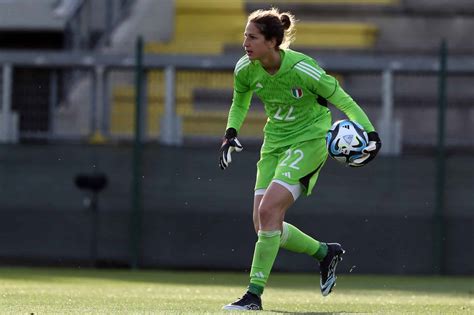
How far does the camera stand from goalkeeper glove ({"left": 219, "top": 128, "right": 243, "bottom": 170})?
934cm

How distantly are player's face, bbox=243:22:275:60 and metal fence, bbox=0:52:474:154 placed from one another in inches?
232

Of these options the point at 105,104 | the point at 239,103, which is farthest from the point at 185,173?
the point at 239,103

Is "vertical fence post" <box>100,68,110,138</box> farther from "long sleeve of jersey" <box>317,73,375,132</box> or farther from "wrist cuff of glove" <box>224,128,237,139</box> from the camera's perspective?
"long sleeve of jersey" <box>317,73,375,132</box>

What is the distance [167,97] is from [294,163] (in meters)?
6.22

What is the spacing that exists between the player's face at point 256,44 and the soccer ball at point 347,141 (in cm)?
68

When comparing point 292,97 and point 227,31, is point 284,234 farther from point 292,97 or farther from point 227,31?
point 227,31

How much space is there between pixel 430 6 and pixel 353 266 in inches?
218

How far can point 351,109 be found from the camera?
30.2ft

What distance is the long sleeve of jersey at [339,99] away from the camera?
919 centimetres

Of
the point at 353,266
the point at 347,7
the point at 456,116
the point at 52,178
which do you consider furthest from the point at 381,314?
the point at 347,7

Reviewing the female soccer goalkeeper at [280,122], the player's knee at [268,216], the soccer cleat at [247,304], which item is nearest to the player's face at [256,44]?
the female soccer goalkeeper at [280,122]

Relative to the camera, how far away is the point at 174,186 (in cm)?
1473

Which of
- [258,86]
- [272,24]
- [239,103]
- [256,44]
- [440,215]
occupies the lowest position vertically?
[440,215]

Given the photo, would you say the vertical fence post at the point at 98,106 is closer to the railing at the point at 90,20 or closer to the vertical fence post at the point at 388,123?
the railing at the point at 90,20
